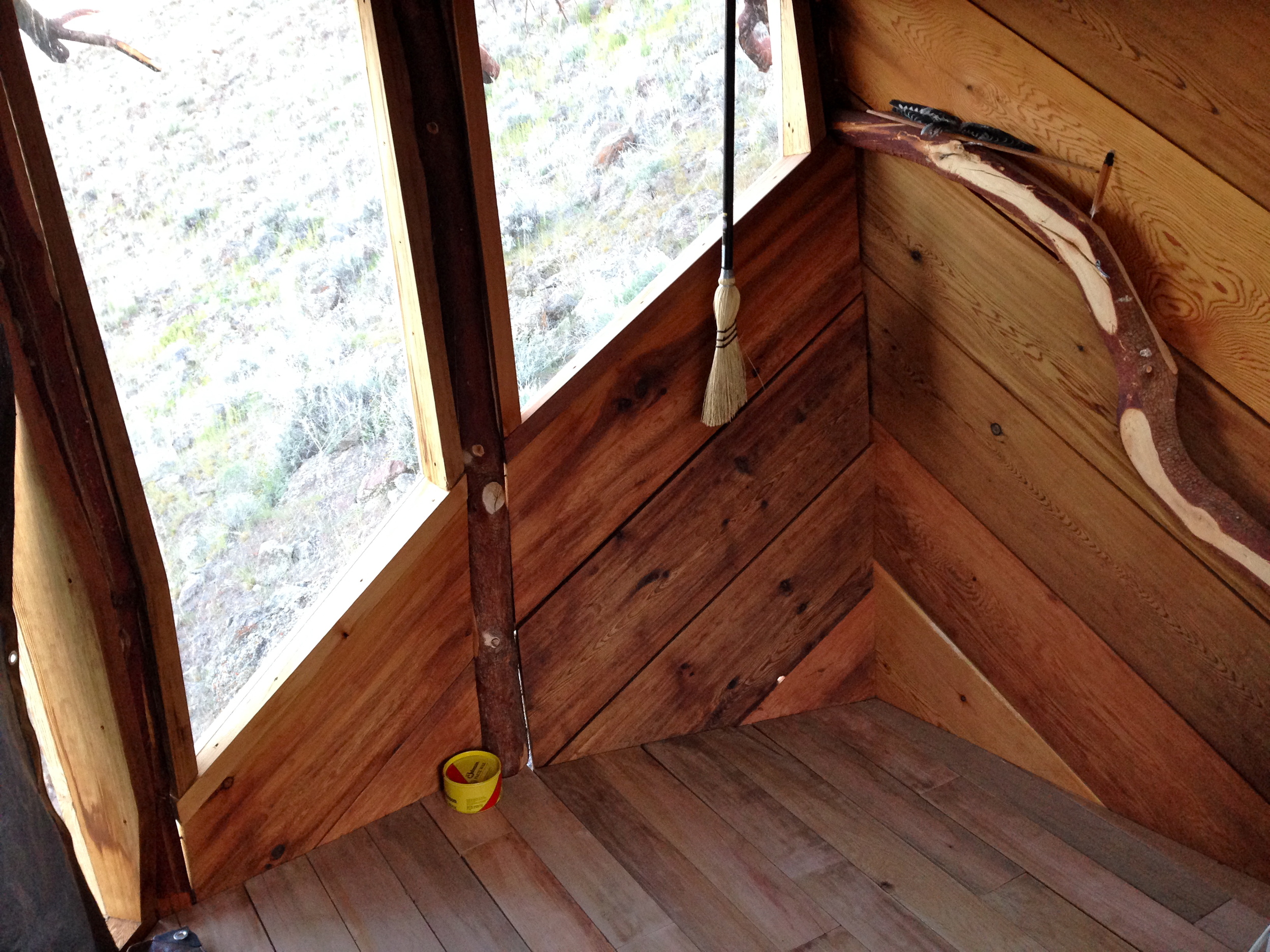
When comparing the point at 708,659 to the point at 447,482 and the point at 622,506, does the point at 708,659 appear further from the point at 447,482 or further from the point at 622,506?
the point at 447,482

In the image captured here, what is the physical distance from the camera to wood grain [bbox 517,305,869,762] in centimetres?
229

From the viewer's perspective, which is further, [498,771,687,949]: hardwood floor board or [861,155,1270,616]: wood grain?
[498,771,687,949]: hardwood floor board

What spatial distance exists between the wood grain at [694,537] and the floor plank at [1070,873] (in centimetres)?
65

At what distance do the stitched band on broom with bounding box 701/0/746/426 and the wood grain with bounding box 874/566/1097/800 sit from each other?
2.23 ft

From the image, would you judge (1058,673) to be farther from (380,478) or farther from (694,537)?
(380,478)

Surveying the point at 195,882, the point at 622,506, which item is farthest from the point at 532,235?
the point at 195,882

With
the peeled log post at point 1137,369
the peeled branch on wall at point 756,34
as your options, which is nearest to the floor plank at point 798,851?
the peeled log post at point 1137,369

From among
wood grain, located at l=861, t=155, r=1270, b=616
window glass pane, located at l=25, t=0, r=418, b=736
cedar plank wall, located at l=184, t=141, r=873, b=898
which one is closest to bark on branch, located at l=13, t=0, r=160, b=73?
window glass pane, located at l=25, t=0, r=418, b=736

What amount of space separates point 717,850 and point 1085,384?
3.61 feet

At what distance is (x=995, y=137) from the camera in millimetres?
1846

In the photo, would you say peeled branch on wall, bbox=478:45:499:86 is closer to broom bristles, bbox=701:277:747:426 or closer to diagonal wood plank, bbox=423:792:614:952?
broom bristles, bbox=701:277:747:426

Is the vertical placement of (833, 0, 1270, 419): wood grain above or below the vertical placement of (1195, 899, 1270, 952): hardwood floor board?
above

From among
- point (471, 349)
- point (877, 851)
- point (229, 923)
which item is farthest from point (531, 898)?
point (471, 349)

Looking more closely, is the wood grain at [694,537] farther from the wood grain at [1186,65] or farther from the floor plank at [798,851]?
the wood grain at [1186,65]
